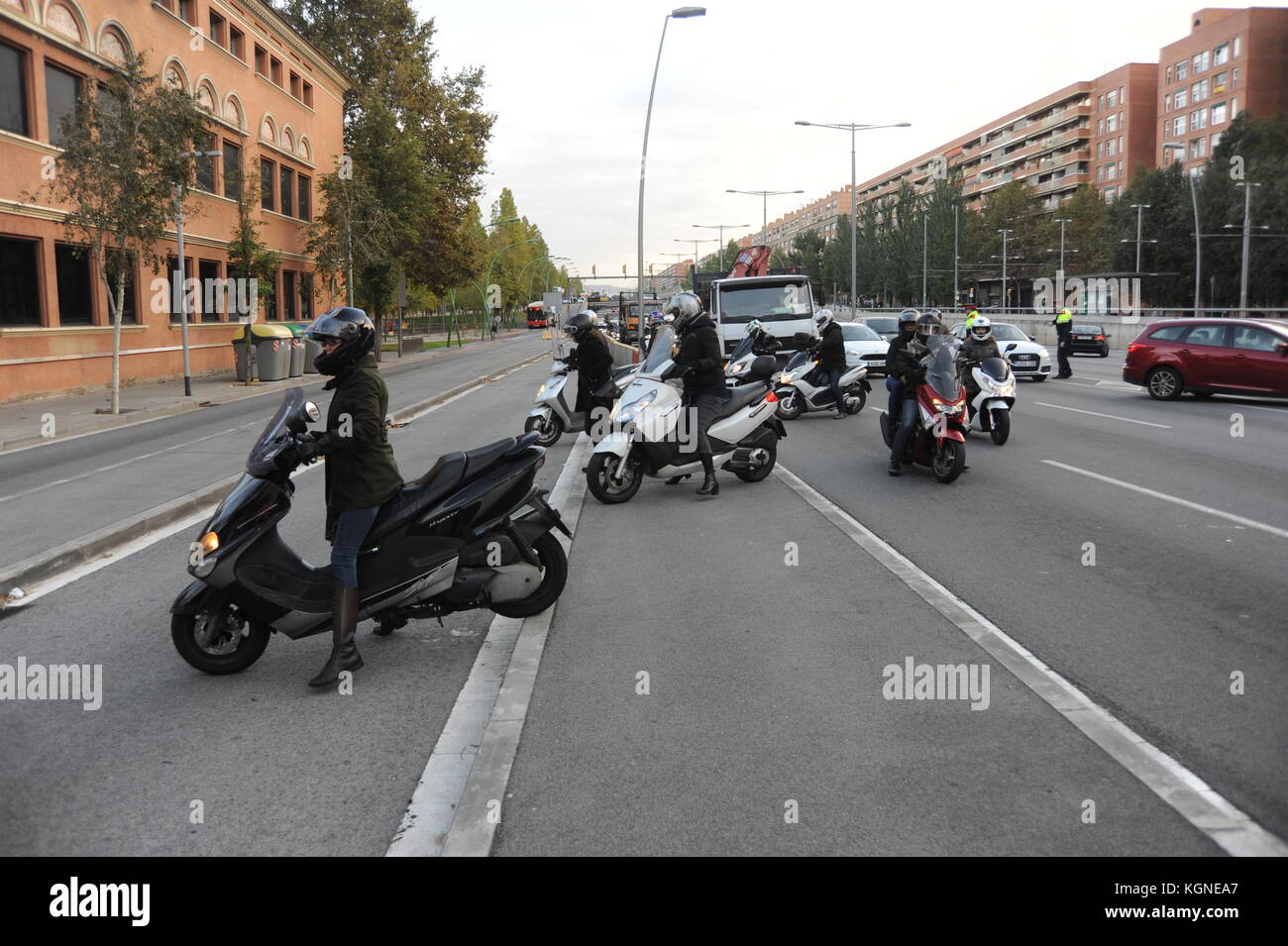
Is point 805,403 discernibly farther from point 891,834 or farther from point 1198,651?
point 891,834

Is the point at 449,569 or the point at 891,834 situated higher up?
the point at 449,569

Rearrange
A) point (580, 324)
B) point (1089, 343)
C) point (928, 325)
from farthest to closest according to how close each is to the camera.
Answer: point (1089, 343) < point (580, 324) < point (928, 325)

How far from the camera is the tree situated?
1930 centimetres

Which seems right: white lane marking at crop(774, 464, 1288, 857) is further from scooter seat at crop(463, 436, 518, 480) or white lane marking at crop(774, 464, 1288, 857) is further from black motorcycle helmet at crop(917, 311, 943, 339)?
black motorcycle helmet at crop(917, 311, 943, 339)

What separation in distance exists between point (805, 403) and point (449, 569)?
13312 mm

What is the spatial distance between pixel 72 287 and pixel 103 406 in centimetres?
462

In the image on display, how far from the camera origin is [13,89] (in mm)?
21938

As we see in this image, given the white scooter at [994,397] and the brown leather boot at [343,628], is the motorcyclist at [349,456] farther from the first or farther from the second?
the white scooter at [994,397]

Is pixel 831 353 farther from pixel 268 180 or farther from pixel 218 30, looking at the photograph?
pixel 268 180

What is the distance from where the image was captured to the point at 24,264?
22.6 meters

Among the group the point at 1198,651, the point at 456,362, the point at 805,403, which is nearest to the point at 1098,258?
the point at 456,362

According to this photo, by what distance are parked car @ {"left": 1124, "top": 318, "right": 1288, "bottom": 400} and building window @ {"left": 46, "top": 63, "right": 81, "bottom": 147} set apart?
2225 cm

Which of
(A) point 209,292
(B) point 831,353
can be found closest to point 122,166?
(A) point 209,292

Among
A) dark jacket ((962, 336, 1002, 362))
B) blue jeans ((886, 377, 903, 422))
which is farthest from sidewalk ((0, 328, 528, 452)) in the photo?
dark jacket ((962, 336, 1002, 362))
